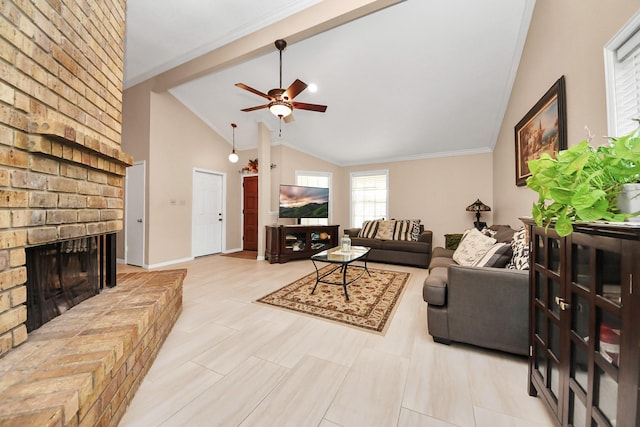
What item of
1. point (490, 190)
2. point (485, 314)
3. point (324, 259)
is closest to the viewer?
point (485, 314)

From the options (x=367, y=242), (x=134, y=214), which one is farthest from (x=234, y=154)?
(x=367, y=242)

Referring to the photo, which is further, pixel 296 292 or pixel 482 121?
pixel 482 121

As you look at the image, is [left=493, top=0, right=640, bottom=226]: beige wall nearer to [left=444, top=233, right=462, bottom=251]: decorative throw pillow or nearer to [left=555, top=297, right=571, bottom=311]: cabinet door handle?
[left=444, top=233, right=462, bottom=251]: decorative throw pillow

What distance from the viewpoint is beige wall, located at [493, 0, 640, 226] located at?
152 cm

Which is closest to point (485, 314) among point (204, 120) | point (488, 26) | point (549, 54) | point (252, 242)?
point (549, 54)

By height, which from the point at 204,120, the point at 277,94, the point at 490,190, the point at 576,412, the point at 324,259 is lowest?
the point at 576,412

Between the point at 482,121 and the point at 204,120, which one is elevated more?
the point at 204,120

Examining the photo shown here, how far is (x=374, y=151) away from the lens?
5.73 m

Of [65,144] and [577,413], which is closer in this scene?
[577,413]

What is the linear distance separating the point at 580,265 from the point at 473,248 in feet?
6.30

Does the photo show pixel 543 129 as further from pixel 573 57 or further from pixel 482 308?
pixel 482 308

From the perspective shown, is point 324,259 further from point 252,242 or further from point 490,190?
point 490,190

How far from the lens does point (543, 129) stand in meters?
2.48

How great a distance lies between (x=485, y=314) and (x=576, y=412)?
815 mm
